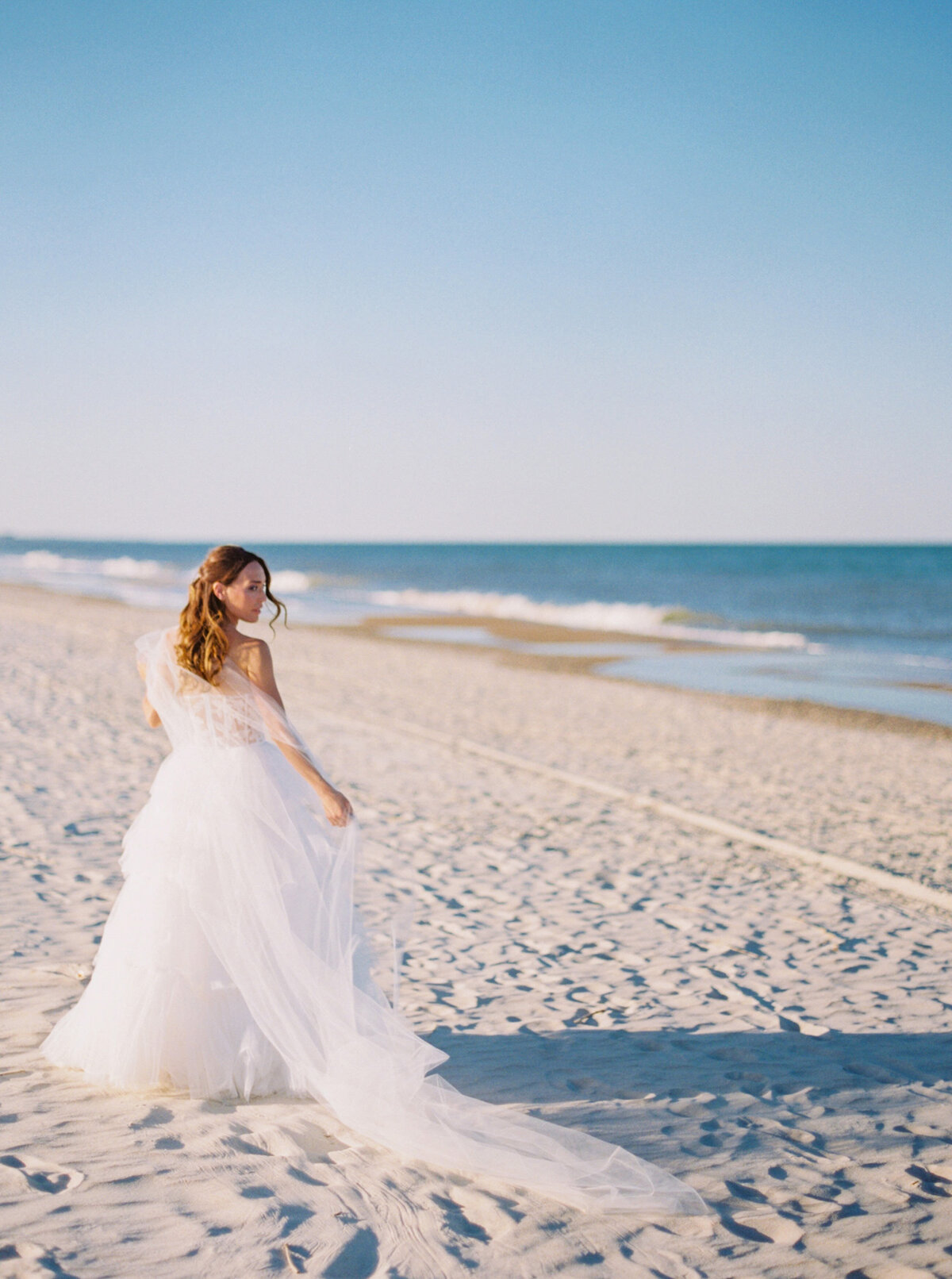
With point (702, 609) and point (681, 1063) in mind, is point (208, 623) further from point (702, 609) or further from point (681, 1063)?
point (702, 609)

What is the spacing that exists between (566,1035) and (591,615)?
103 ft

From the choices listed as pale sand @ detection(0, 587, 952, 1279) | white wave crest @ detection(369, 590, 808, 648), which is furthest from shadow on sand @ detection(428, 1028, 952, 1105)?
white wave crest @ detection(369, 590, 808, 648)

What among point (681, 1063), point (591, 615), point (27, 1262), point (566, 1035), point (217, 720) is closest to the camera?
point (27, 1262)

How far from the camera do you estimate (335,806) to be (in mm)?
3375

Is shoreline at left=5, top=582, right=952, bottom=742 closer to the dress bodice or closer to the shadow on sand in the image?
→ the shadow on sand

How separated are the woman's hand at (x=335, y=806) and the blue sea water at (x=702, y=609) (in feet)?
43.6

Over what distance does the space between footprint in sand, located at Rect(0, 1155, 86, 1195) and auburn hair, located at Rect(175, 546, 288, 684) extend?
1486mm

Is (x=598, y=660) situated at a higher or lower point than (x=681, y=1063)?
higher

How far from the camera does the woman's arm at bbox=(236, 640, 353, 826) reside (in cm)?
330

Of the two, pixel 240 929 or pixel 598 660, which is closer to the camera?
pixel 240 929

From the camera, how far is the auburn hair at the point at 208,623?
3279 millimetres

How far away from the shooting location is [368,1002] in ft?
11.1

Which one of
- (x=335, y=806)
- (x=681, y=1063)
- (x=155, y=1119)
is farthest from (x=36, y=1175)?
(x=681, y=1063)

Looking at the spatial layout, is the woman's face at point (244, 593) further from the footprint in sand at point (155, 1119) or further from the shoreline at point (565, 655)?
the shoreline at point (565, 655)
